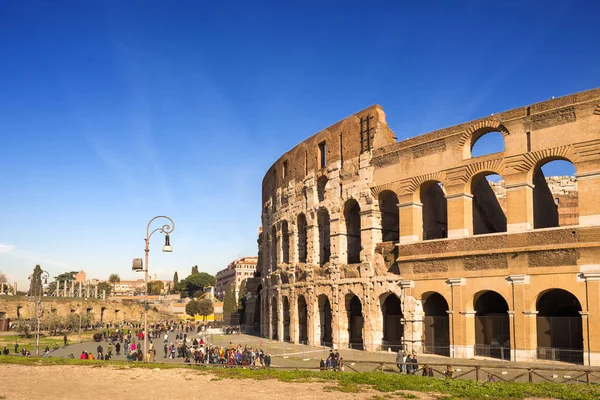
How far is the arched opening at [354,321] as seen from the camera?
113ft

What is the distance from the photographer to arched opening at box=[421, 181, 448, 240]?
32688 mm

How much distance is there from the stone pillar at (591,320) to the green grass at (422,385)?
6045mm

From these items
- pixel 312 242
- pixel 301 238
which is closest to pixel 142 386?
pixel 312 242

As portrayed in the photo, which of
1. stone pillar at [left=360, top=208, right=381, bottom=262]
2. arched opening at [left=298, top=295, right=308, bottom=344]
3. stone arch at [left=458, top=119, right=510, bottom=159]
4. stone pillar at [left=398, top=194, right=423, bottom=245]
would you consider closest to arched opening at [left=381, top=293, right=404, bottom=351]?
stone pillar at [left=360, top=208, right=381, bottom=262]

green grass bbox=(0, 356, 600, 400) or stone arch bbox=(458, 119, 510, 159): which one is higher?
stone arch bbox=(458, 119, 510, 159)

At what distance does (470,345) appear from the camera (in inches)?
→ 1056

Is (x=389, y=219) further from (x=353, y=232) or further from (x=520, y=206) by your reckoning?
(x=520, y=206)

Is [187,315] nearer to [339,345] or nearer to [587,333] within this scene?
[339,345]

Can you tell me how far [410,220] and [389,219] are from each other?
4457 mm

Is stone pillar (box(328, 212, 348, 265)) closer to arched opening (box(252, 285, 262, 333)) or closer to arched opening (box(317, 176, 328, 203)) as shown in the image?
arched opening (box(317, 176, 328, 203))

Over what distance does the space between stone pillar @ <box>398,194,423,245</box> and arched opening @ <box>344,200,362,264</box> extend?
5116 mm

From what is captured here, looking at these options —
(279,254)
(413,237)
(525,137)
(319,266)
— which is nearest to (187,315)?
(279,254)

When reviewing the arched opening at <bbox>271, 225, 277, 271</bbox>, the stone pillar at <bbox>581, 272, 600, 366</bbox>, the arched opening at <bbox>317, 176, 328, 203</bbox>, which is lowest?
the stone pillar at <bbox>581, 272, 600, 366</bbox>

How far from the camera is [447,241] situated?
28.0 metres
